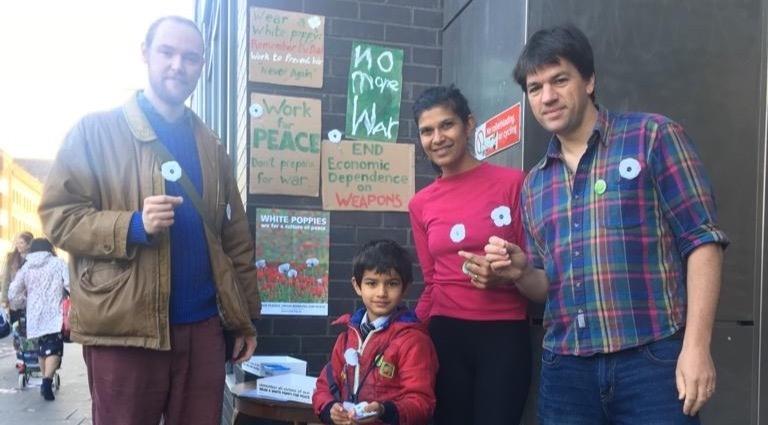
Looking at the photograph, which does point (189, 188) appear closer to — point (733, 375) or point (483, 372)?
point (483, 372)

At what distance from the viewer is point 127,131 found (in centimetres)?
250

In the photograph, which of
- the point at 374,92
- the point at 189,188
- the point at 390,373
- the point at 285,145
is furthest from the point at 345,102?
the point at 390,373

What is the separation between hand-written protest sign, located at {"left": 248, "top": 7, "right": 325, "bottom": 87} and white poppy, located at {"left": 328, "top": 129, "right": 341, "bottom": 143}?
29cm

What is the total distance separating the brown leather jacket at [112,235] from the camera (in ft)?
7.68

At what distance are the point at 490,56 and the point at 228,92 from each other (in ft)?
9.13

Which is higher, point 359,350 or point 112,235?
point 112,235

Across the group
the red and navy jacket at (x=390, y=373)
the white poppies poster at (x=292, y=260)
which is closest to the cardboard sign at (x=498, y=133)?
the red and navy jacket at (x=390, y=373)

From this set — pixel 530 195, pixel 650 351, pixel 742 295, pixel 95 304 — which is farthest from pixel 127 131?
pixel 742 295

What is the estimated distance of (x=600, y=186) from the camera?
6.66 feet

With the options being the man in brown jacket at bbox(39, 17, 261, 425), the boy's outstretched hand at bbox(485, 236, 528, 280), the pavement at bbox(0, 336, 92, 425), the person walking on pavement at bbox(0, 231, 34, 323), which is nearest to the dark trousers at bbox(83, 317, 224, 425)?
the man in brown jacket at bbox(39, 17, 261, 425)

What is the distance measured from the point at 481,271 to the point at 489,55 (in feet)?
5.03

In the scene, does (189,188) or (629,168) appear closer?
(629,168)

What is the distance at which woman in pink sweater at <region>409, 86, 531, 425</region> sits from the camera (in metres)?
2.49

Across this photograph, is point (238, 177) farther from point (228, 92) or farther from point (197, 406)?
point (197, 406)
